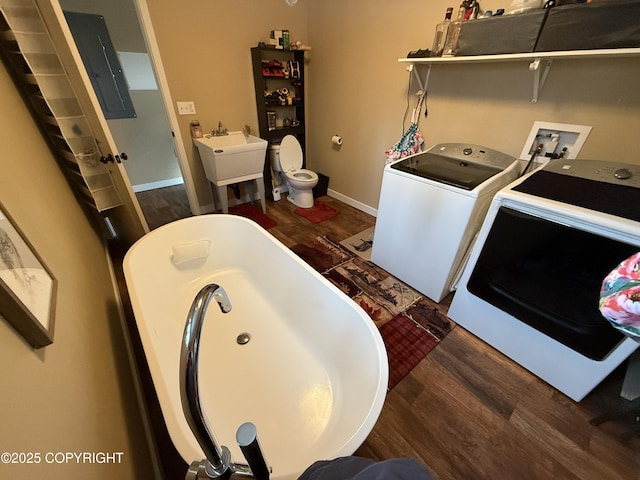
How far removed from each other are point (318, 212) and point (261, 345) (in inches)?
71.8

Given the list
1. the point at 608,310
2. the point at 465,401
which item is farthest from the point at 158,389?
the point at 608,310

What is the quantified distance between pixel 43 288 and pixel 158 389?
47 cm

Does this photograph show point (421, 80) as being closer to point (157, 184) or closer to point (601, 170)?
point (601, 170)

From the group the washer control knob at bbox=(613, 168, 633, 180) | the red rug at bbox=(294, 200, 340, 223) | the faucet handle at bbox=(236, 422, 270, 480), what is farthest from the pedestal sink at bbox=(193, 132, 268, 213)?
the washer control knob at bbox=(613, 168, 633, 180)

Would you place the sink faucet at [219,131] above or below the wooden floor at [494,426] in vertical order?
above

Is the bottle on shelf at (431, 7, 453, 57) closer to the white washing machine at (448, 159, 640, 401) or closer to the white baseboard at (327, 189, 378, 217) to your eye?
the white washing machine at (448, 159, 640, 401)

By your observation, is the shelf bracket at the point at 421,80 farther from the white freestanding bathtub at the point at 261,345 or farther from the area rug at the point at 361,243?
the white freestanding bathtub at the point at 261,345

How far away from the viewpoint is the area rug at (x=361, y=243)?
2.35 m

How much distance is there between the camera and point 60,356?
699mm

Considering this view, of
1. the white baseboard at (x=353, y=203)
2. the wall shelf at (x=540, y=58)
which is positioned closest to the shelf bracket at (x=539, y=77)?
the wall shelf at (x=540, y=58)

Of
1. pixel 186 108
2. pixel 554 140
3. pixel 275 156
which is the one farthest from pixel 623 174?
pixel 186 108

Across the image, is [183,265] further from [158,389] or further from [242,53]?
[242,53]

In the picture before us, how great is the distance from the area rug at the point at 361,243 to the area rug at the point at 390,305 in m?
0.06

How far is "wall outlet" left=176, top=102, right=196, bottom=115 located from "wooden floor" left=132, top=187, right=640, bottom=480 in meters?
2.85
